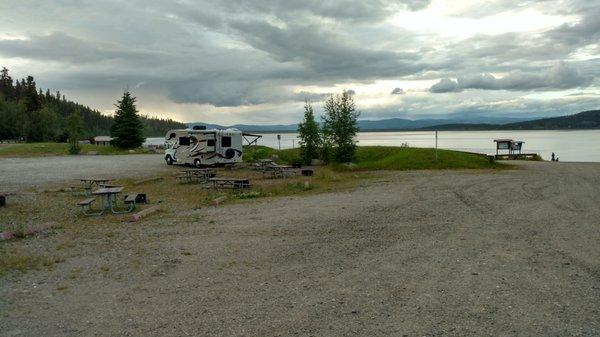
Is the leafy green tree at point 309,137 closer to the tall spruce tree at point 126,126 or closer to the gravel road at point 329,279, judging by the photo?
the gravel road at point 329,279

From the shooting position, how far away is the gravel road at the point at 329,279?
5.14 metres

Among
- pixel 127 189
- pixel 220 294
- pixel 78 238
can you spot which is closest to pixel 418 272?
pixel 220 294

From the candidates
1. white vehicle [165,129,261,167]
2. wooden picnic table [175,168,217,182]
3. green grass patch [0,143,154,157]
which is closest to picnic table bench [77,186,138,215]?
wooden picnic table [175,168,217,182]

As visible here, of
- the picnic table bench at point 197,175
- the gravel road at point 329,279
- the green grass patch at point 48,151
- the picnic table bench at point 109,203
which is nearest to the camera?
the gravel road at point 329,279

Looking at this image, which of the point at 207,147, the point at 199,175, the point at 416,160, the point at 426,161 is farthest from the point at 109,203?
the point at 426,161

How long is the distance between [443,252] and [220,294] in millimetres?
4089

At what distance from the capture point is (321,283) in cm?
651

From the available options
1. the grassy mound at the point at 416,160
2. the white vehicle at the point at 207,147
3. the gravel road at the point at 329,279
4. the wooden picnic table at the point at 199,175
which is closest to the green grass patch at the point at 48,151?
the white vehicle at the point at 207,147

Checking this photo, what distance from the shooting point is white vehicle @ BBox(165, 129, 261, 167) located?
29094mm

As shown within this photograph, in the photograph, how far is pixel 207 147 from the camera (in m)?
29.1

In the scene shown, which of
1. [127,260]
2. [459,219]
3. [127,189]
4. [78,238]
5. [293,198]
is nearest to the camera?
[127,260]

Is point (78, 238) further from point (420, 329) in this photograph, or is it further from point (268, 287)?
point (420, 329)

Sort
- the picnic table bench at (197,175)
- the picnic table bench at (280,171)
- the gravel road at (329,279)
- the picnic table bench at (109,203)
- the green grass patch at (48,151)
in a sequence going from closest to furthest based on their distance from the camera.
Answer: the gravel road at (329,279), the picnic table bench at (109,203), the picnic table bench at (197,175), the picnic table bench at (280,171), the green grass patch at (48,151)

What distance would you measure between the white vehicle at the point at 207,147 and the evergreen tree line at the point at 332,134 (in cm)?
450
